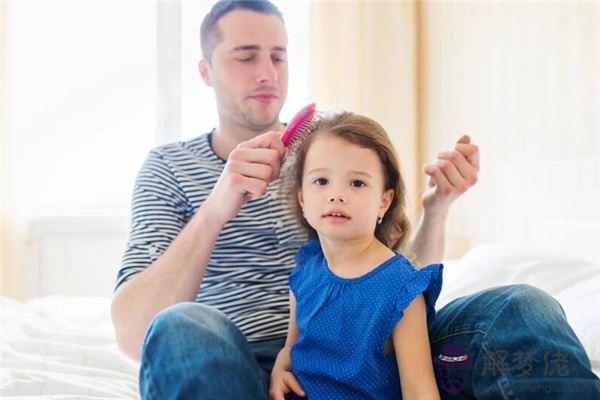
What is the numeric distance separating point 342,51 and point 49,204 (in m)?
1.43

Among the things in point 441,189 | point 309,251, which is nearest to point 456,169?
point 441,189

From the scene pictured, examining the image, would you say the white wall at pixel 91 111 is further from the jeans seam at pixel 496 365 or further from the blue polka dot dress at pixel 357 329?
the jeans seam at pixel 496 365

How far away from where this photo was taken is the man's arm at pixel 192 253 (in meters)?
1.07

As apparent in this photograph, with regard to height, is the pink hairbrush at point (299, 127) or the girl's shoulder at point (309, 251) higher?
the pink hairbrush at point (299, 127)

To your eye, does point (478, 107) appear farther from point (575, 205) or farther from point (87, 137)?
point (87, 137)

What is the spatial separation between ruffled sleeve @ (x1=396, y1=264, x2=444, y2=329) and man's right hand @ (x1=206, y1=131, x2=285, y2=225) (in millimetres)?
290

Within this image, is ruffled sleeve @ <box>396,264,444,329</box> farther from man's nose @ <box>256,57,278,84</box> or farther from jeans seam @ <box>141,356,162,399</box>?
man's nose @ <box>256,57,278,84</box>

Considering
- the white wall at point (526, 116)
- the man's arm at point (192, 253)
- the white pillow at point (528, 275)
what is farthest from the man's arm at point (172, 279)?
the white wall at point (526, 116)

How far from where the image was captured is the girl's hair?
993 millimetres

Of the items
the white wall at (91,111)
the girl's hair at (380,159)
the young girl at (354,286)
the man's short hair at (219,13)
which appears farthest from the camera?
the white wall at (91,111)

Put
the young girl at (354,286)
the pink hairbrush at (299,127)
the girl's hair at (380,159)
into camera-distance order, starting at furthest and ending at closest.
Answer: the pink hairbrush at (299,127)
the girl's hair at (380,159)
the young girl at (354,286)

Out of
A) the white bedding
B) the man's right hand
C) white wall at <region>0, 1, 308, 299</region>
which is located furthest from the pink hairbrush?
white wall at <region>0, 1, 308, 299</region>

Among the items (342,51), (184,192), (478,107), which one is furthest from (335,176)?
(342,51)

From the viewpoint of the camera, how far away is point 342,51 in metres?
2.89
